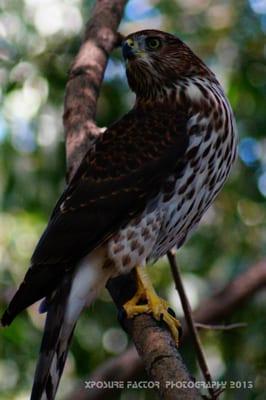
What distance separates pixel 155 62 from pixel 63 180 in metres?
1.74

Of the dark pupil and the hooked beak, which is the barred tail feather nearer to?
the hooked beak

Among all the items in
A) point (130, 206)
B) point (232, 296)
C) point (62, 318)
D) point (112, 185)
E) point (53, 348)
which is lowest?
point (53, 348)

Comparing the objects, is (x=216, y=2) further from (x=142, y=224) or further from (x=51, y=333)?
(x=51, y=333)

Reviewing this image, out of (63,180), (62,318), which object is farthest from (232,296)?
(62,318)

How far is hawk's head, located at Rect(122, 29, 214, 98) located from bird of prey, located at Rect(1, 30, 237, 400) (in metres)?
0.03

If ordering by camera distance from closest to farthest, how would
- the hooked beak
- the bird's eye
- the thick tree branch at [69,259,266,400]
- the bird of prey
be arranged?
1. the bird of prey
2. the hooked beak
3. the bird's eye
4. the thick tree branch at [69,259,266,400]

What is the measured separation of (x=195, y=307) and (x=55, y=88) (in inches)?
63.3

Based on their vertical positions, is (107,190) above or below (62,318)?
above

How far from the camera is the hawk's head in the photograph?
475 centimetres

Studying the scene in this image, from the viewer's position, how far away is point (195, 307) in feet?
20.2

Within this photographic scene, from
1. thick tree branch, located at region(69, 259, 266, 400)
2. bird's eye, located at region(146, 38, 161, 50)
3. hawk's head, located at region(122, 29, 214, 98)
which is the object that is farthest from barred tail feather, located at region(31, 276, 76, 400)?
thick tree branch, located at region(69, 259, 266, 400)

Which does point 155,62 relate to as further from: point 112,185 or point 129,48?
point 112,185

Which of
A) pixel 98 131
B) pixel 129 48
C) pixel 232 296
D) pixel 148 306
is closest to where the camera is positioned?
pixel 148 306

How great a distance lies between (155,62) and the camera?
480 centimetres
